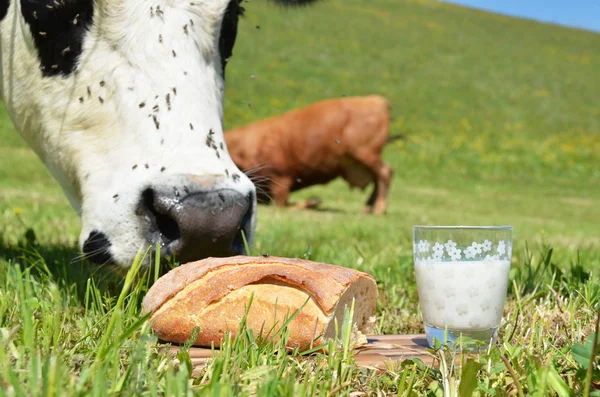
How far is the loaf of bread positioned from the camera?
78.5 inches

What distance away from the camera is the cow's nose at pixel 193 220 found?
7.02ft

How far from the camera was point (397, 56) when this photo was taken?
32.1 m

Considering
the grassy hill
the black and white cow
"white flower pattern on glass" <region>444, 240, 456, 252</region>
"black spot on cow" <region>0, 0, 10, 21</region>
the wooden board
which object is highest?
"black spot on cow" <region>0, 0, 10, 21</region>

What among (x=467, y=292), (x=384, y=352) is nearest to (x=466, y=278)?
(x=467, y=292)

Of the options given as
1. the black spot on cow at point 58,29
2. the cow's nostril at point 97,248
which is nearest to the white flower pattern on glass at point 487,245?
the cow's nostril at point 97,248

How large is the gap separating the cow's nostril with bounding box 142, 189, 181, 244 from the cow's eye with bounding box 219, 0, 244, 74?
885 mm

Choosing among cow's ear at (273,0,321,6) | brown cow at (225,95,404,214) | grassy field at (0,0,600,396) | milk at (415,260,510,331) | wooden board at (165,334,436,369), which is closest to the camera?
grassy field at (0,0,600,396)

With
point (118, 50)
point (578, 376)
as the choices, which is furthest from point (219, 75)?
point (578, 376)

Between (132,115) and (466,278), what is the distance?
4.13 feet

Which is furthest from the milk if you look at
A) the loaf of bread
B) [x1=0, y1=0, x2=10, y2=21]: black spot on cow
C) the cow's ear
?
the cow's ear

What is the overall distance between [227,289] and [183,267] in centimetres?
17

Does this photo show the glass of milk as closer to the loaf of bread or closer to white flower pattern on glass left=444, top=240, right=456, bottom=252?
white flower pattern on glass left=444, top=240, right=456, bottom=252

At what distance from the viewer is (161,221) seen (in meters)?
2.22

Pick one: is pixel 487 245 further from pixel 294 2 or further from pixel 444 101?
pixel 444 101
